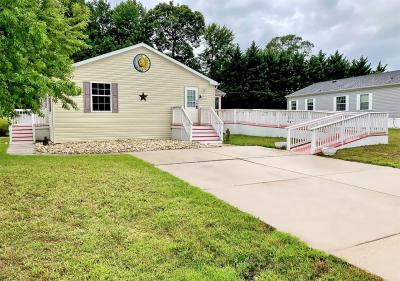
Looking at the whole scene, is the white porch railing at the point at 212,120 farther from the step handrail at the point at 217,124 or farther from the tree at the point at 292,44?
the tree at the point at 292,44

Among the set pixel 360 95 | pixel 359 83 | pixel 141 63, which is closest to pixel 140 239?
pixel 141 63

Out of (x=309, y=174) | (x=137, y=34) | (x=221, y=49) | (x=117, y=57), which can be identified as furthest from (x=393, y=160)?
(x=221, y=49)

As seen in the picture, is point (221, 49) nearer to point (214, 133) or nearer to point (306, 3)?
point (306, 3)

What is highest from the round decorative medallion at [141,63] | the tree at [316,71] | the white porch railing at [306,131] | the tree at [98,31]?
the tree at [98,31]

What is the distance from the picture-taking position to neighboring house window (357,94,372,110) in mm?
22141

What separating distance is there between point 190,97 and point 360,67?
2393cm

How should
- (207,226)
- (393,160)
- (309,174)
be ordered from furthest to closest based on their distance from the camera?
(393,160) < (309,174) < (207,226)

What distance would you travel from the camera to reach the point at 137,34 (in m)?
34.8

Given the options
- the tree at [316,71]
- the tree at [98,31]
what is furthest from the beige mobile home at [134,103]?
the tree at [316,71]

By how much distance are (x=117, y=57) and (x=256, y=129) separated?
820 cm

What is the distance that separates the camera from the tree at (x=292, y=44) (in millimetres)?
54125

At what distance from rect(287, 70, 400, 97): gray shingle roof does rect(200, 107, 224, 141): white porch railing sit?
1312cm

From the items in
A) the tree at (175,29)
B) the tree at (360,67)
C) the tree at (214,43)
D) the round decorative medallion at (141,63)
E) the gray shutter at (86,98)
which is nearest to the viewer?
the gray shutter at (86,98)

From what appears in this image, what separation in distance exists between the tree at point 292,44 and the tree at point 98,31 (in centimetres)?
2832
